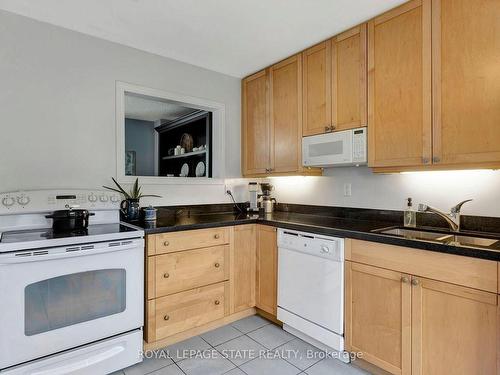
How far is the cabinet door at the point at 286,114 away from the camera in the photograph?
2682mm

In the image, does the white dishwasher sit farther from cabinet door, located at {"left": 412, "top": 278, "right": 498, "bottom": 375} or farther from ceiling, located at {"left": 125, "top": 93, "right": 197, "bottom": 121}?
ceiling, located at {"left": 125, "top": 93, "right": 197, "bottom": 121}

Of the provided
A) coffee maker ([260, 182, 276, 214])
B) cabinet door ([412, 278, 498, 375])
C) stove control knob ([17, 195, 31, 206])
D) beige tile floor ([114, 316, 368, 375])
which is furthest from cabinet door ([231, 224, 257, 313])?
stove control knob ([17, 195, 31, 206])

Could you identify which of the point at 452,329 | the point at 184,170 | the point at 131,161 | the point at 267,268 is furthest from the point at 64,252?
the point at 131,161

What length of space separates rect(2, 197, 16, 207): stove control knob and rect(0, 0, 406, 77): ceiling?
1.31 meters

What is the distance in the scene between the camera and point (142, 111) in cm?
475

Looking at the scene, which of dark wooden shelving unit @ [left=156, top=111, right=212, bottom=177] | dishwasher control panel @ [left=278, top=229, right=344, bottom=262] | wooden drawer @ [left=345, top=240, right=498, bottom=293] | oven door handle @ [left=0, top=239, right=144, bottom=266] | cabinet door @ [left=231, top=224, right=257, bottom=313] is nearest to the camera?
wooden drawer @ [left=345, top=240, right=498, bottom=293]

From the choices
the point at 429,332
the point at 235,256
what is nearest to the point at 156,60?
the point at 235,256

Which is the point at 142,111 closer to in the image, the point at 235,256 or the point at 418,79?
Answer: the point at 235,256

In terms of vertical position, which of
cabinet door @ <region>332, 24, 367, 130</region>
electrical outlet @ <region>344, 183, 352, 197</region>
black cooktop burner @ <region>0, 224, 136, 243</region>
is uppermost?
cabinet door @ <region>332, 24, 367, 130</region>

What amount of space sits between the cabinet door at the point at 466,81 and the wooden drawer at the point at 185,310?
6.16 ft

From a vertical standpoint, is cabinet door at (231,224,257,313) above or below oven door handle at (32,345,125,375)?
above

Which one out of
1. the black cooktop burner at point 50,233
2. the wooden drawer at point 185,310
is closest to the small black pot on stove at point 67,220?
the black cooktop burner at point 50,233

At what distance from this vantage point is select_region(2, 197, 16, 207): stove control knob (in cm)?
194

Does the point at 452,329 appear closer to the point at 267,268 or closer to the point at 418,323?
the point at 418,323
